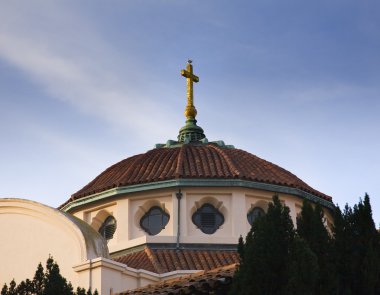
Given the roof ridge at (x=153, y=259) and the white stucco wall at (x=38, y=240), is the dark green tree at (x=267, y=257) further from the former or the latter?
the roof ridge at (x=153, y=259)

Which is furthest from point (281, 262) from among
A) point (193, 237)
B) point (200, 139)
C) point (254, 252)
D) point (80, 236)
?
point (200, 139)

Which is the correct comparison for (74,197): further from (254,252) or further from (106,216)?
(254,252)

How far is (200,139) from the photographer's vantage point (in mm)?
32500

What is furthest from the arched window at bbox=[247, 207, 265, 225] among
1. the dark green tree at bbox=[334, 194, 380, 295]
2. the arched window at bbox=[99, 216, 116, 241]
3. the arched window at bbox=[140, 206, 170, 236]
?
the dark green tree at bbox=[334, 194, 380, 295]

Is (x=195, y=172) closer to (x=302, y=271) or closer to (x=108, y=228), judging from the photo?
(x=108, y=228)

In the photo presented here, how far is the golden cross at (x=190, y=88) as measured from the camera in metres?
33.3

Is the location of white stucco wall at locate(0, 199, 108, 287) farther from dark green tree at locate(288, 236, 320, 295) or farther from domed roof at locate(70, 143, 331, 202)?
dark green tree at locate(288, 236, 320, 295)

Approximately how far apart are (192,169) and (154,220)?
177 cm

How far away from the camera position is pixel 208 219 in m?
27.9

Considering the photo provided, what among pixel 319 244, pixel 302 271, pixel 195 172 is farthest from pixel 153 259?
pixel 302 271

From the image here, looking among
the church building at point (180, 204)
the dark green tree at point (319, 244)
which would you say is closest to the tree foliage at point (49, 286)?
the dark green tree at point (319, 244)

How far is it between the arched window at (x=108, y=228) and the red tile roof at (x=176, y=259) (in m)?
1.58

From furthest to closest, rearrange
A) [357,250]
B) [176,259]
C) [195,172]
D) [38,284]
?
1. [195,172]
2. [176,259]
3. [38,284]
4. [357,250]

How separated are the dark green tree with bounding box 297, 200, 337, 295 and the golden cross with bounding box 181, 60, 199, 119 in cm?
1958
